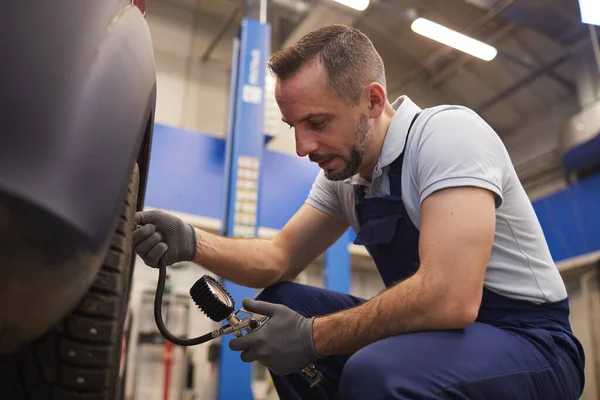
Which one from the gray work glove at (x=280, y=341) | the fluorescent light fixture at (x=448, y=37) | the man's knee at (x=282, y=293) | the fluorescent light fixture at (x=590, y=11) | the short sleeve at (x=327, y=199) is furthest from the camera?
the fluorescent light fixture at (x=448, y=37)

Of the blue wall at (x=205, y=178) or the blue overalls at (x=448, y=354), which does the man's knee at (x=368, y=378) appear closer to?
the blue overalls at (x=448, y=354)

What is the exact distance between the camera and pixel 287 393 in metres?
1.17

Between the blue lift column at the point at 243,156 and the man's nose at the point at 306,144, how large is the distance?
4.50 ft

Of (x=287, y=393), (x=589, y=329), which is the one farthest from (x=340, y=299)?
(x=589, y=329)

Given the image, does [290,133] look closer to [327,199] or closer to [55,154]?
[327,199]

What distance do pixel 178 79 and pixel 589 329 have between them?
4.13 meters

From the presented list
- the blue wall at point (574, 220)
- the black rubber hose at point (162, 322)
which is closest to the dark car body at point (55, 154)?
the black rubber hose at point (162, 322)

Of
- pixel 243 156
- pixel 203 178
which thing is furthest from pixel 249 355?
pixel 203 178

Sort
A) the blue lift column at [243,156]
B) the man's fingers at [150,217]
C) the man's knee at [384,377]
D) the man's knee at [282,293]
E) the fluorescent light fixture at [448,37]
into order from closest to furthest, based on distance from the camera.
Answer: the man's knee at [384,377] < the man's fingers at [150,217] < the man's knee at [282,293] < the blue lift column at [243,156] < the fluorescent light fixture at [448,37]

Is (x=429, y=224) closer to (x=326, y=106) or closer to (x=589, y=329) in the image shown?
(x=326, y=106)

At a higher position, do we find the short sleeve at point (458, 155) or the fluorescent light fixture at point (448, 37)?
the fluorescent light fixture at point (448, 37)

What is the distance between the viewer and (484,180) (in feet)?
3.17

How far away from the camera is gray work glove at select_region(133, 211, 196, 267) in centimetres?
106

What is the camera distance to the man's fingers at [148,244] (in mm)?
1062
